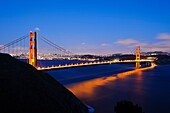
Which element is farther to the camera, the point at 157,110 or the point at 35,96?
the point at 157,110

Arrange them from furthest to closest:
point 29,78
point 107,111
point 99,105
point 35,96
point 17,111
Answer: point 99,105 < point 107,111 < point 29,78 < point 35,96 < point 17,111

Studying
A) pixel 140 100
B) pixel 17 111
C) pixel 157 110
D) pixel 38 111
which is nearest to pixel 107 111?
pixel 157 110

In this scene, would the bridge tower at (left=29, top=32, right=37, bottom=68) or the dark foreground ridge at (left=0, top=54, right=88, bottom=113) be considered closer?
the dark foreground ridge at (left=0, top=54, right=88, bottom=113)

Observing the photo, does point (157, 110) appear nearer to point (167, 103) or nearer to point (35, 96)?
point (167, 103)

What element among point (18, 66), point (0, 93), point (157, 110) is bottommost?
point (157, 110)

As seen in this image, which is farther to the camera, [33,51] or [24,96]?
[33,51]

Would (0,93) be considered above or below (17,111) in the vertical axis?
above

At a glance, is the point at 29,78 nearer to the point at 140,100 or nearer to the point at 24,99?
the point at 24,99

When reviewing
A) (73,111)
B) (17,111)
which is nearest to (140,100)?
(73,111)

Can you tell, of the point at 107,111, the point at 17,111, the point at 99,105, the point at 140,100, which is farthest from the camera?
the point at 140,100

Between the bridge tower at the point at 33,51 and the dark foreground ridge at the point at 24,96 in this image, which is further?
the bridge tower at the point at 33,51
